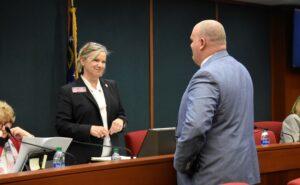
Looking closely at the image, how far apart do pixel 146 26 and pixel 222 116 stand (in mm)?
3285

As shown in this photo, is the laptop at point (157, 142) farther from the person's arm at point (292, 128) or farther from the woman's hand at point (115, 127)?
the person's arm at point (292, 128)

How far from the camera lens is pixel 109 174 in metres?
2.24

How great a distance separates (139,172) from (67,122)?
34.4 inches

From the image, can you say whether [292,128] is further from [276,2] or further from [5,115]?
[5,115]

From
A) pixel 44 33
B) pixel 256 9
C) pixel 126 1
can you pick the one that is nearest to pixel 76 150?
pixel 44 33

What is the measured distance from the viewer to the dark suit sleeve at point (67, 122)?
2.96m

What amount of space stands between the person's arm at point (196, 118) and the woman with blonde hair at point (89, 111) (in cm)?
91

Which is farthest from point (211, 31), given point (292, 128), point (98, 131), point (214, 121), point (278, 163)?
point (292, 128)

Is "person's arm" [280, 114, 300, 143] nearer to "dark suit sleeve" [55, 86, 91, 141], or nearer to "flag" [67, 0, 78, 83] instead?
"flag" [67, 0, 78, 83]

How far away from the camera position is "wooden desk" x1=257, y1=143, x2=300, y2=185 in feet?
9.43

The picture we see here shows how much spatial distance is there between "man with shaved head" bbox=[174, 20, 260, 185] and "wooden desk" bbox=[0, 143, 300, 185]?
0.20 metres

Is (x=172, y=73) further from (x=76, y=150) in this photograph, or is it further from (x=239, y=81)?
(x=239, y=81)

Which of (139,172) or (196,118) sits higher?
(196,118)

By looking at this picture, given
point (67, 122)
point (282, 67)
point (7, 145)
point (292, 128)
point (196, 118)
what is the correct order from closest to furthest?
1. point (196, 118)
2. point (7, 145)
3. point (67, 122)
4. point (292, 128)
5. point (282, 67)
